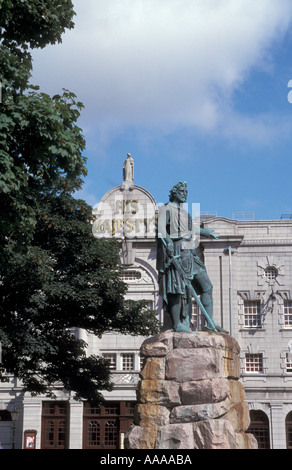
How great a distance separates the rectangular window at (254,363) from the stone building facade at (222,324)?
64 millimetres

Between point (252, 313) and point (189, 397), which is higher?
point (252, 313)

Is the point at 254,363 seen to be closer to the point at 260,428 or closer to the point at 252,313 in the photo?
the point at 252,313

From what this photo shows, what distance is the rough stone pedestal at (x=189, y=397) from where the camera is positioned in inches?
552

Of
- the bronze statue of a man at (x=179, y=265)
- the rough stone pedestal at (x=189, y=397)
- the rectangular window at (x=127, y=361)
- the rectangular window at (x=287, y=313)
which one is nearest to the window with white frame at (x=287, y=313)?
the rectangular window at (x=287, y=313)

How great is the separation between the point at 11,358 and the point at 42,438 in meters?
19.4

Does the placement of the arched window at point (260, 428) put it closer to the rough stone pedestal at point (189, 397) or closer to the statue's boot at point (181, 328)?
the rough stone pedestal at point (189, 397)

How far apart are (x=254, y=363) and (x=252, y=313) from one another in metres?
3.19

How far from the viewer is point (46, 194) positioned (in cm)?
2884

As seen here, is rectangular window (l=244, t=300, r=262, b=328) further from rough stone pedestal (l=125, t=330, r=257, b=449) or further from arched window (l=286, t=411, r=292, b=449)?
rough stone pedestal (l=125, t=330, r=257, b=449)

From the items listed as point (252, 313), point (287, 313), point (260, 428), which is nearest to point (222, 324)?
point (252, 313)

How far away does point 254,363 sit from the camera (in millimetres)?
44406
